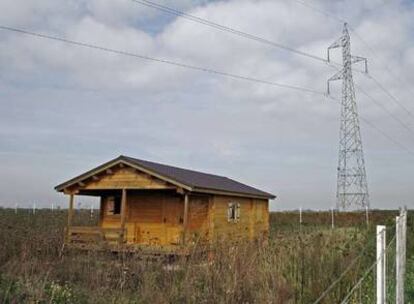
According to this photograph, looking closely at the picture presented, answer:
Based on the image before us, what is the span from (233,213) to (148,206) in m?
3.99

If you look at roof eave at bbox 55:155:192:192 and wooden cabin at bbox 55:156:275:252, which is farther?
wooden cabin at bbox 55:156:275:252

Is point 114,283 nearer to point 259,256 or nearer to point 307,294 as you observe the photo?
point 259,256

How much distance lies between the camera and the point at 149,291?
29.5 feet

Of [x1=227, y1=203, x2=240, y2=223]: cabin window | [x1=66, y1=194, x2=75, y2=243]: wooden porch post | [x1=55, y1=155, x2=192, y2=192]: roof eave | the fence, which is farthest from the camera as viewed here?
[x1=227, y1=203, x2=240, y2=223]: cabin window

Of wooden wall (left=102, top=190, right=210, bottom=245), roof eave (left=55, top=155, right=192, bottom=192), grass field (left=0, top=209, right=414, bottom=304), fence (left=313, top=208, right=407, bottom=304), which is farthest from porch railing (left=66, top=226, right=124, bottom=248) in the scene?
fence (left=313, top=208, right=407, bottom=304)

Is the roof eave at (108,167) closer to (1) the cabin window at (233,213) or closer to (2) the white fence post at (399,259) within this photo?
(1) the cabin window at (233,213)

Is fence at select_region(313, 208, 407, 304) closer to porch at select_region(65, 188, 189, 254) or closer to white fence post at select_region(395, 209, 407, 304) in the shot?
white fence post at select_region(395, 209, 407, 304)

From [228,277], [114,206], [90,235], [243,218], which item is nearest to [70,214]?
[90,235]

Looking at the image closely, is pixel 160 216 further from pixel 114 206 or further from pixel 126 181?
pixel 114 206

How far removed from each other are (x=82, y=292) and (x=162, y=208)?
1293 centimetres

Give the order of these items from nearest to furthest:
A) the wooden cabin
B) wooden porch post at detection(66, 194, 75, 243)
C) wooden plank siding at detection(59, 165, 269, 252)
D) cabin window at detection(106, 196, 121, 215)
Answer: the wooden cabin
wooden plank siding at detection(59, 165, 269, 252)
wooden porch post at detection(66, 194, 75, 243)
cabin window at detection(106, 196, 121, 215)

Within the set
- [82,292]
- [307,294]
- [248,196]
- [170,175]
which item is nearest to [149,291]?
[82,292]

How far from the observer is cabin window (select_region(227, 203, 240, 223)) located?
23652 millimetres

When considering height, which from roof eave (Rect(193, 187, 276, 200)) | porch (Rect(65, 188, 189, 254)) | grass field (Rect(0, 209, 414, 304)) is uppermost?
roof eave (Rect(193, 187, 276, 200))
